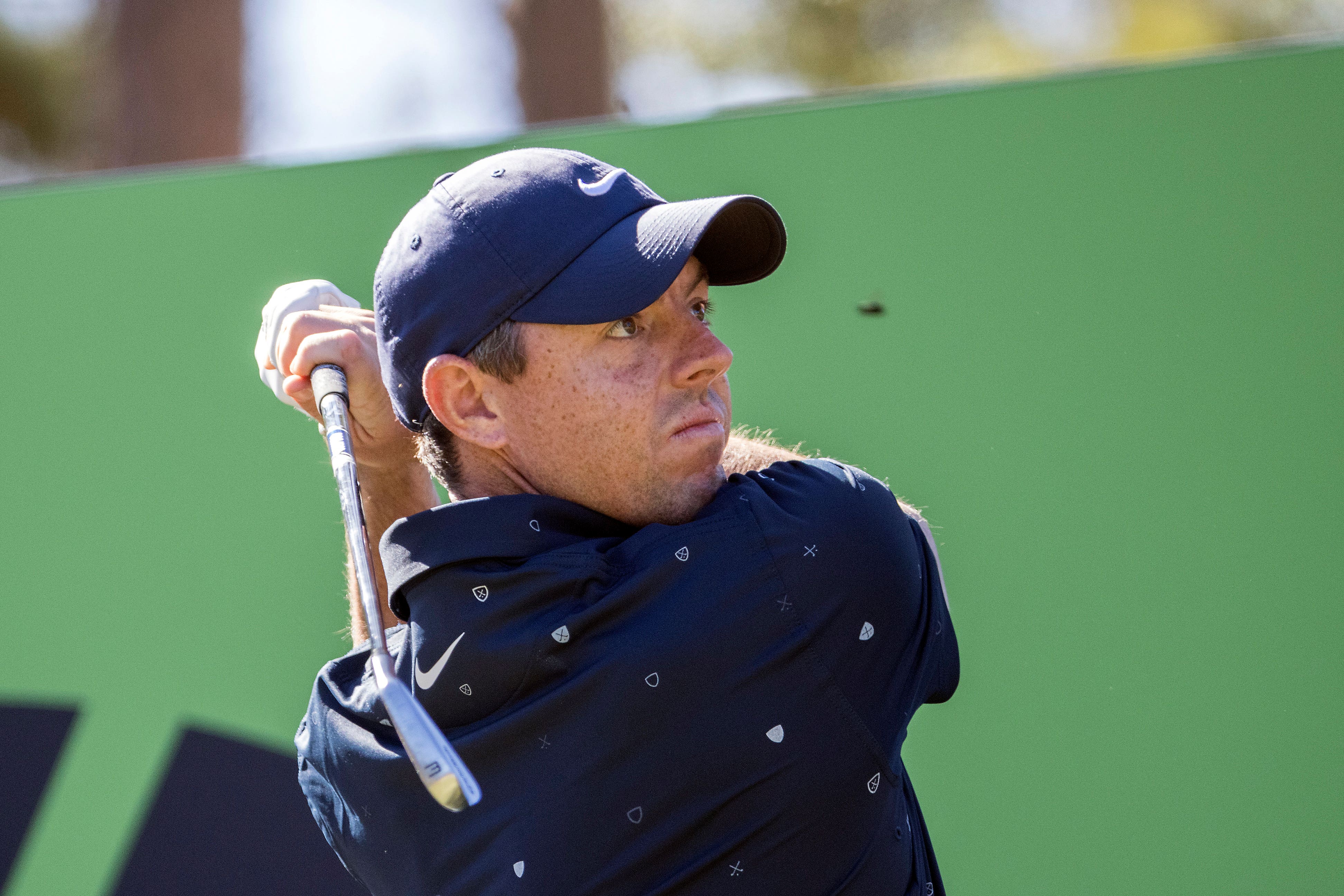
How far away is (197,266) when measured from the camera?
206 centimetres

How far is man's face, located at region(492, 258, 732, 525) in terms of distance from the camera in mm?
1120

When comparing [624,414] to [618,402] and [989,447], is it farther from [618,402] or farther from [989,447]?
[989,447]

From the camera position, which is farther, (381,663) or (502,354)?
(502,354)

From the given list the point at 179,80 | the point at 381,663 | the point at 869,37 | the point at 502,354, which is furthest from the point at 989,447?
the point at 869,37

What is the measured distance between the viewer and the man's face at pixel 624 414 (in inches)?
44.1

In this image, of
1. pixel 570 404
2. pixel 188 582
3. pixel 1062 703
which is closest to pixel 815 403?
pixel 1062 703

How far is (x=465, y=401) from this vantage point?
1.16 metres

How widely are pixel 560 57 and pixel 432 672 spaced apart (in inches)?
205

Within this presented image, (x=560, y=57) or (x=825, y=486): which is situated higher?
(x=825, y=486)

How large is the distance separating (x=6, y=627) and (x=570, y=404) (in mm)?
1370

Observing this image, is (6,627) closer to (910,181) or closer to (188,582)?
(188,582)

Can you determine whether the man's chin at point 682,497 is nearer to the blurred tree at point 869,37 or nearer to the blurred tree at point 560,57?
the blurred tree at point 560,57

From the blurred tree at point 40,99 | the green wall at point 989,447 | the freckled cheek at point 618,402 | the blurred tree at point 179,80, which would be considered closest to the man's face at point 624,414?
the freckled cheek at point 618,402

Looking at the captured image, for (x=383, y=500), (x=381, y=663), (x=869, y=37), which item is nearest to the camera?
(x=381, y=663)
